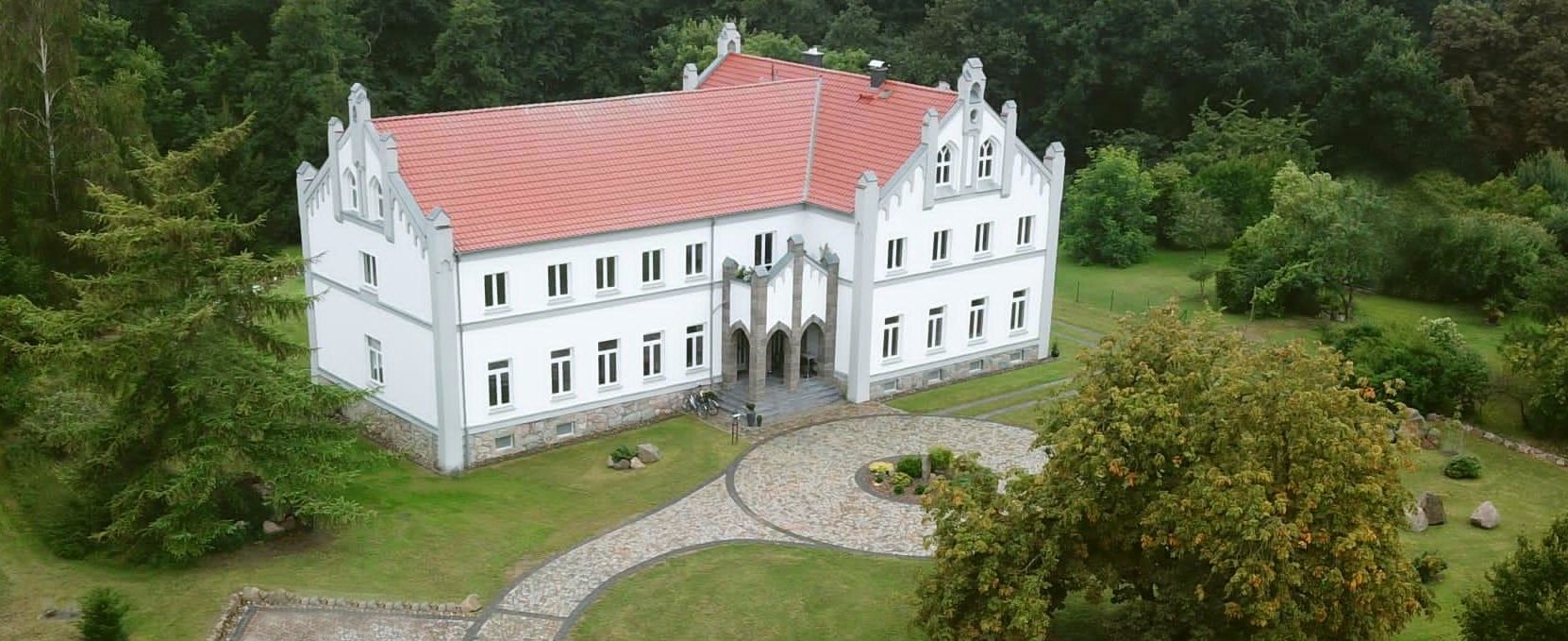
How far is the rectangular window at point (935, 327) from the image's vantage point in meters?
56.5

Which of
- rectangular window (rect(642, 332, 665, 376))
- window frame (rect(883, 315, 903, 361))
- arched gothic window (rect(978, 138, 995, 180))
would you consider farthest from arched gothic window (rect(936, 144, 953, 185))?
rectangular window (rect(642, 332, 665, 376))

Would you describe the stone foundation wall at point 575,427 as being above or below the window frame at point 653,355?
below

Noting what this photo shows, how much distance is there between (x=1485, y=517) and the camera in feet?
147

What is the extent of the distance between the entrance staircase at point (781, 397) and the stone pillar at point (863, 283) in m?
0.98

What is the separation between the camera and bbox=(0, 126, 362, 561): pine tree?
38.1m

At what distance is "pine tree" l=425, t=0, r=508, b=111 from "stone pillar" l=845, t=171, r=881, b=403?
43.6 meters

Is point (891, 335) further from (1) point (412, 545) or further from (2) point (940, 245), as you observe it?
(1) point (412, 545)

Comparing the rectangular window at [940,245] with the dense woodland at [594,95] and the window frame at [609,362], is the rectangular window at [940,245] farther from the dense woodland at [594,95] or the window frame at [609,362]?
the dense woodland at [594,95]

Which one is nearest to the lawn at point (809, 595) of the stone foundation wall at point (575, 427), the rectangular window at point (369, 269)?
the stone foundation wall at point (575, 427)

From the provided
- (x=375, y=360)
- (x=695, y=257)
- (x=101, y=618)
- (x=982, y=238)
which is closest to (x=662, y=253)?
(x=695, y=257)

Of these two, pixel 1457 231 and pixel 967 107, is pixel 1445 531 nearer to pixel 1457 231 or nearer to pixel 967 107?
pixel 967 107

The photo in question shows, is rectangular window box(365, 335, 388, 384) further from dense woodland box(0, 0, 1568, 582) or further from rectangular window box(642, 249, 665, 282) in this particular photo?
Answer: rectangular window box(642, 249, 665, 282)

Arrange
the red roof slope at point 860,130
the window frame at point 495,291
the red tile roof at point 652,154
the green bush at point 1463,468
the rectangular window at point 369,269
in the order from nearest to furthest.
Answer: the window frame at point 495,291
the red tile roof at point 652,154
the rectangular window at point 369,269
the green bush at point 1463,468
the red roof slope at point 860,130

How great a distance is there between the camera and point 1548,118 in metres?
82.0
